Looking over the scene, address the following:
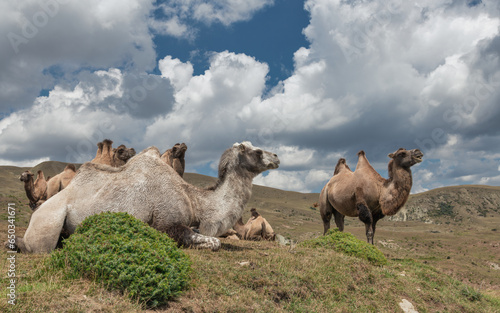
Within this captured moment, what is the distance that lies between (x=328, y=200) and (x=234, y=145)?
7.61m

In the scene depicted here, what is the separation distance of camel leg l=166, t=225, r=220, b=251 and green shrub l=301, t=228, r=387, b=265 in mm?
3470

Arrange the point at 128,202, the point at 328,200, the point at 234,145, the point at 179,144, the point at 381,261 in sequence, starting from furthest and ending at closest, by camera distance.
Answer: the point at 328,200, the point at 179,144, the point at 381,261, the point at 234,145, the point at 128,202

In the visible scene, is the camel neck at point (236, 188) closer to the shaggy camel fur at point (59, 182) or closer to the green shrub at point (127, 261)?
the green shrub at point (127, 261)

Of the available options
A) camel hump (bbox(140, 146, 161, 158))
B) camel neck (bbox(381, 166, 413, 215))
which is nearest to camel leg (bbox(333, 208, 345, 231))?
camel neck (bbox(381, 166, 413, 215))

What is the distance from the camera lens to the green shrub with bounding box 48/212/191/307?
16.0ft

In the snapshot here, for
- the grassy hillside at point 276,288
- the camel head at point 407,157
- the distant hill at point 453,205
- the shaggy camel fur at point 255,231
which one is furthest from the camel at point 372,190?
the distant hill at point 453,205

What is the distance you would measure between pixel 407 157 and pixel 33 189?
1765 cm

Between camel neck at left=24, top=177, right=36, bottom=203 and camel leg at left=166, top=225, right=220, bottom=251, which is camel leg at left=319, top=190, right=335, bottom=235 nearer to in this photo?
camel leg at left=166, top=225, right=220, bottom=251

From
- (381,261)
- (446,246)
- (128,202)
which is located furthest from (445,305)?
(446,246)

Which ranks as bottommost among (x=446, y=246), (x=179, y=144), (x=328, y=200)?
(x=446, y=246)

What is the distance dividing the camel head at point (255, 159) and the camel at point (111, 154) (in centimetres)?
604

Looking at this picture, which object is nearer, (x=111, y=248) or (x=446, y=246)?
(x=111, y=248)

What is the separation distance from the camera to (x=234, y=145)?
9.23m

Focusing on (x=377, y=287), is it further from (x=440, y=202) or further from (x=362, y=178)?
(x=440, y=202)
